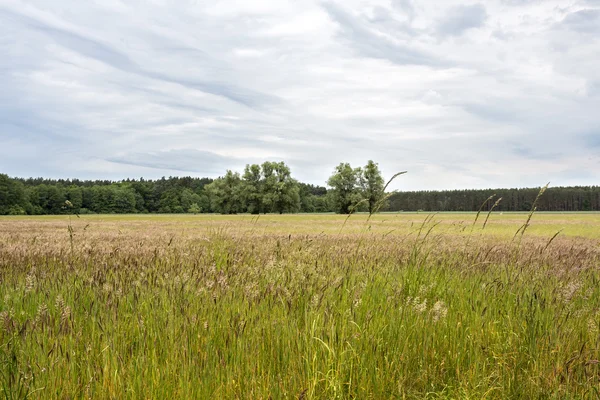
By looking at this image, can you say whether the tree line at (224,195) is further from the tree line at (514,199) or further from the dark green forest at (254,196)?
the tree line at (514,199)

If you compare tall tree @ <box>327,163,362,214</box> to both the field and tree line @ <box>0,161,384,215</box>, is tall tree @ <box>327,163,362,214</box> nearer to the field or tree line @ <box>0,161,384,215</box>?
tree line @ <box>0,161,384,215</box>

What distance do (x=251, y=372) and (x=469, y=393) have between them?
1.54m

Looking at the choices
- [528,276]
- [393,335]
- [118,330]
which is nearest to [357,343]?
[393,335]

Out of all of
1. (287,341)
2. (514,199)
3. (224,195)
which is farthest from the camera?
(514,199)

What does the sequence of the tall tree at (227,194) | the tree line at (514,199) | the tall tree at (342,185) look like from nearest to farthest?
the tall tree at (342,185) < the tall tree at (227,194) < the tree line at (514,199)

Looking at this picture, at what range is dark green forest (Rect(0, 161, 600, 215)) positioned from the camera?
313 ft

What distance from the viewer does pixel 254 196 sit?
320ft

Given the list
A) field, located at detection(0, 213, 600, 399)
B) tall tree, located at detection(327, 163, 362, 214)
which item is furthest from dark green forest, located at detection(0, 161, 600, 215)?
field, located at detection(0, 213, 600, 399)

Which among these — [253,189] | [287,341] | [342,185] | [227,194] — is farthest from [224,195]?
[287,341]

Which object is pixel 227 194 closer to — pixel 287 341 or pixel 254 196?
pixel 254 196

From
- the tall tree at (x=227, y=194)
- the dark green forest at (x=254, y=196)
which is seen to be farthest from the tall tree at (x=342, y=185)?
the tall tree at (x=227, y=194)

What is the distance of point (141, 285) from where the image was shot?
440cm

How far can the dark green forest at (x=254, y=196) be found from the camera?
95375mm

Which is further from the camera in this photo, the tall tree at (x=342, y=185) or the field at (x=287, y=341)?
the tall tree at (x=342, y=185)
